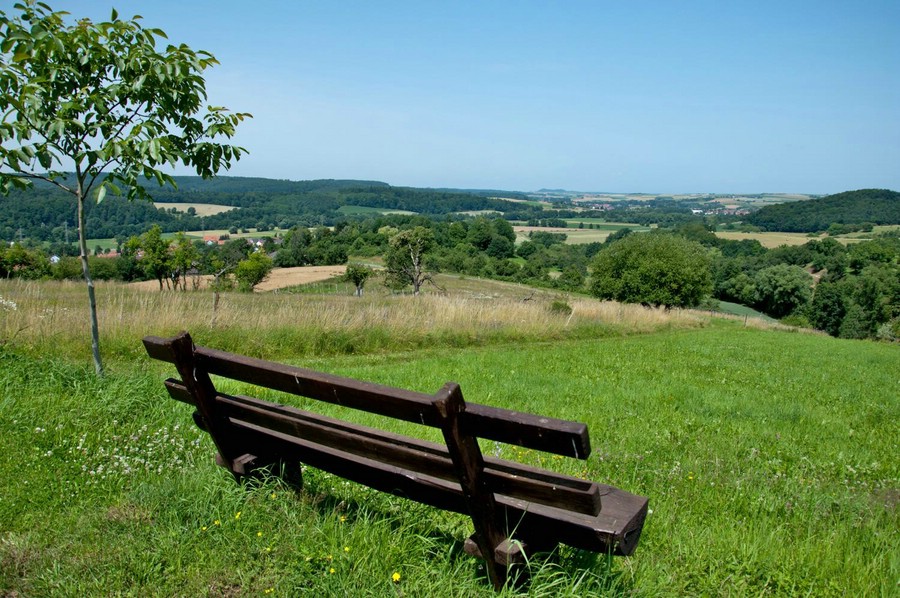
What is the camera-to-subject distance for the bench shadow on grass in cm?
240

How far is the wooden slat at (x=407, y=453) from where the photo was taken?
2012 mm

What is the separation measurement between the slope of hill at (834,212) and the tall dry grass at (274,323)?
157724 mm

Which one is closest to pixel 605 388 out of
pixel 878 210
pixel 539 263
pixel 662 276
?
pixel 662 276

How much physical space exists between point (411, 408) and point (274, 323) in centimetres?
1077

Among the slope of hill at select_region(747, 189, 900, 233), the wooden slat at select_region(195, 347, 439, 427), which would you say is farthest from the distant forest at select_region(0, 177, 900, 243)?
the wooden slat at select_region(195, 347, 439, 427)

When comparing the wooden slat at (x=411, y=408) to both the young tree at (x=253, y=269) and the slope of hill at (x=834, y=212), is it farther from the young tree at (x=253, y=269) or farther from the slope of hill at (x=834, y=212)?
the slope of hill at (x=834, y=212)

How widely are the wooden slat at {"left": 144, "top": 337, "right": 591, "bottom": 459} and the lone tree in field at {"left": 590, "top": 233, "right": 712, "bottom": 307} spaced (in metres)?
47.6

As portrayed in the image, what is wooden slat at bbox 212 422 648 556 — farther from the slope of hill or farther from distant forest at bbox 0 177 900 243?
the slope of hill

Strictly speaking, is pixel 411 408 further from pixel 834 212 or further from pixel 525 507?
pixel 834 212

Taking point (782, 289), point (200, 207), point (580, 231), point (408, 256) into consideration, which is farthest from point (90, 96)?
point (580, 231)

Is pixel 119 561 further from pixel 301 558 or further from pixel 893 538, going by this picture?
pixel 893 538

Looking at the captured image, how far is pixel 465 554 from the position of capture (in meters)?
2.69

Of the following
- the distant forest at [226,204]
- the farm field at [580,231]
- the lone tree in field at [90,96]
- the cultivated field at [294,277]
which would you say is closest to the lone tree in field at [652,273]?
the cultivated field at [294,277]

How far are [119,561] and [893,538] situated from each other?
163 inches
